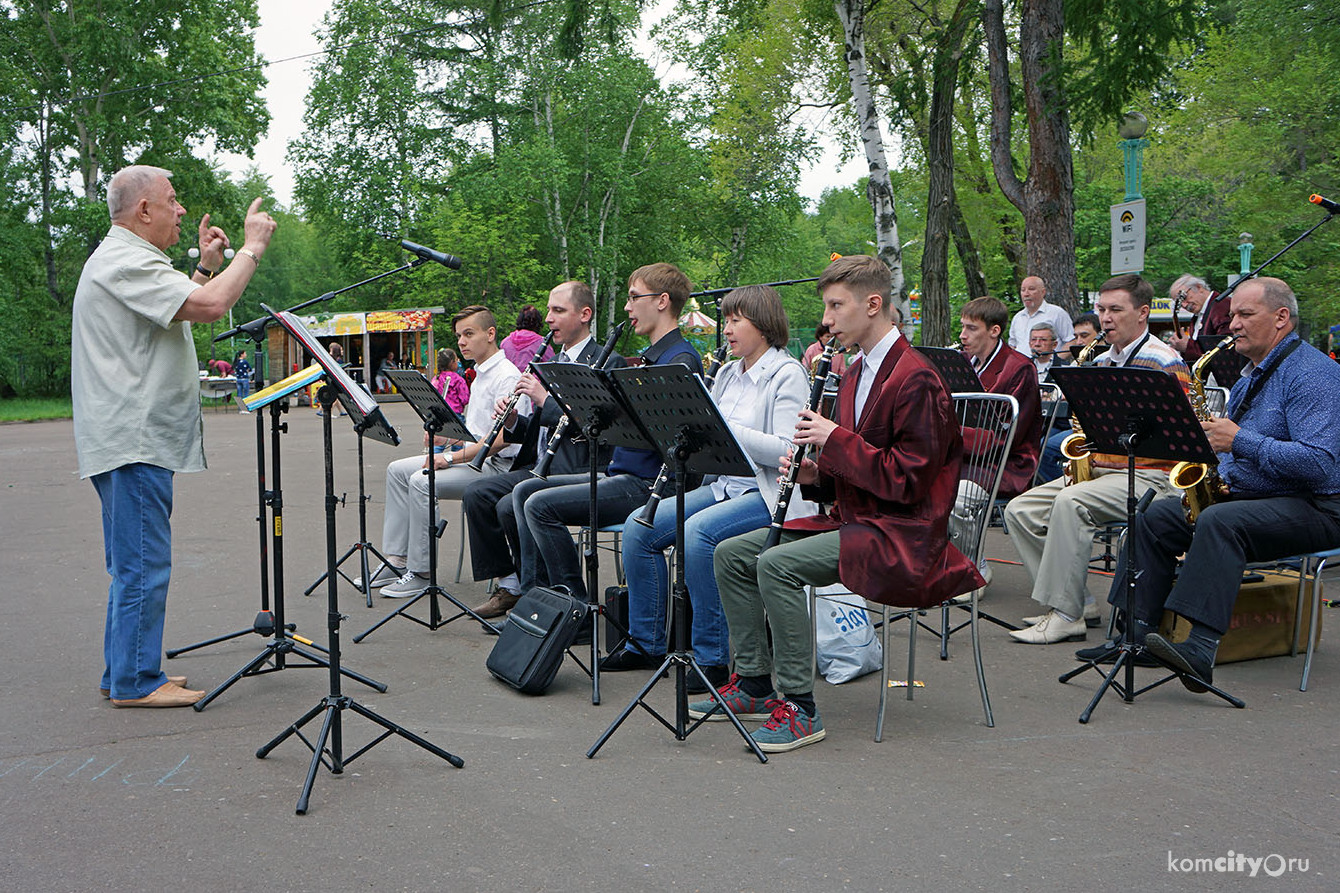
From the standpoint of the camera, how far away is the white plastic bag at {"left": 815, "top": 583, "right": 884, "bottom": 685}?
5.57 m

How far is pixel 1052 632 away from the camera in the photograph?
6.15m

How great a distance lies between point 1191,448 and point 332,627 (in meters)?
3.52

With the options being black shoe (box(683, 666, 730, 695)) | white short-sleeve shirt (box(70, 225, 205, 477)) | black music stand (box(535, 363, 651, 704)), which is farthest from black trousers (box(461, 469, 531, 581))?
white short-sleeve shirt (box(70, 225, 205, 477))

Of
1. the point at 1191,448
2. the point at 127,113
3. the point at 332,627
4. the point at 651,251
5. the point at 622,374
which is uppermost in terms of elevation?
the point at 127,113

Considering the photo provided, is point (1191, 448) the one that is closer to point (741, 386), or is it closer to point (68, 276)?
point (741, 386)

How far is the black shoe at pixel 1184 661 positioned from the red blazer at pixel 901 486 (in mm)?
1003

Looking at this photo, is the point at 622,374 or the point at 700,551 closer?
the point at 622,374

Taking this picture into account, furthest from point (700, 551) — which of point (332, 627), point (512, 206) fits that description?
point (512, 206)

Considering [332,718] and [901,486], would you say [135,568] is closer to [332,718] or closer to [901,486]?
[332,718]

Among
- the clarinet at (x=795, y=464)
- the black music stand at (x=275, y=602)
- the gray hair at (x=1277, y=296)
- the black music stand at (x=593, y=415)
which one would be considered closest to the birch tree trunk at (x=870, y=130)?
the gray hair at (x=1277, y=296)

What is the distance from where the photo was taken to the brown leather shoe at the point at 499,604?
22.6ft

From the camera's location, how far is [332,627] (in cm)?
416

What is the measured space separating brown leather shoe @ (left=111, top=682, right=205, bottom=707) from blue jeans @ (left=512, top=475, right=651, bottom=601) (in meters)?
1.91

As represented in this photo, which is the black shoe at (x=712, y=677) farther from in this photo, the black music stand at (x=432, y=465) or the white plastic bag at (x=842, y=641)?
the black music stand at (x=432, y=465)
